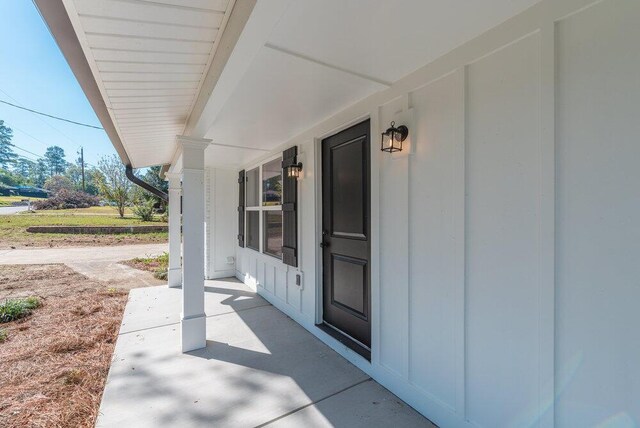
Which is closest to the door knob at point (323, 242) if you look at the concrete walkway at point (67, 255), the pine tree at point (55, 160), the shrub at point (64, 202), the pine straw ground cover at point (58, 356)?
the pine straw ground cover at point (58, 356)

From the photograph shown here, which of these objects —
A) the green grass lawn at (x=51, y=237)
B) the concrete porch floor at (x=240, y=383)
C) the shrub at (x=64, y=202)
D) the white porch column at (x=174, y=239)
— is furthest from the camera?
the shrub at (x=64, y=202)

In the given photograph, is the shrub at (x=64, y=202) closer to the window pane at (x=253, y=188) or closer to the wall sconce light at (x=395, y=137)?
the window pane at (x=253, y=188)

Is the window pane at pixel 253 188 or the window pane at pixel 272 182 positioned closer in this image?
the window pane at pixel 272 182

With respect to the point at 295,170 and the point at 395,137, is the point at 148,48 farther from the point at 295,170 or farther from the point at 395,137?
the point at 295,170

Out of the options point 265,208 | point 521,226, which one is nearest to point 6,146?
point 265,208

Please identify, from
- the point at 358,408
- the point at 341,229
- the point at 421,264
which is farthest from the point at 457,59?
the point at 358,408

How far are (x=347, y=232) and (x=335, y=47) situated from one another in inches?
64.1

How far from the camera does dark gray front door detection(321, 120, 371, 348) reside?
2.56 meters

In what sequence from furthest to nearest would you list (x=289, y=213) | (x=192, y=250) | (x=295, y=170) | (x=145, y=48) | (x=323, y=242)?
1. (x=289, y=213)
2. (x=295, y=170)
3. (x=323, y=242)
4. (x=192, y=250)
5. (x=145, y=48)

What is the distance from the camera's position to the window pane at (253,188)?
4875 mm

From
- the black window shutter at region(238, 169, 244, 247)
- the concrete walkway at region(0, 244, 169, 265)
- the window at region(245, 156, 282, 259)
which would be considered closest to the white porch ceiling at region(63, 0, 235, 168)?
the window at region(245, 156, 282, 259)

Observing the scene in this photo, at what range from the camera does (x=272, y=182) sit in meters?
4.31

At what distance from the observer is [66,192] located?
→ 23375 millimetres

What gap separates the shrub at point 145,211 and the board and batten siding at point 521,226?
17.8m
